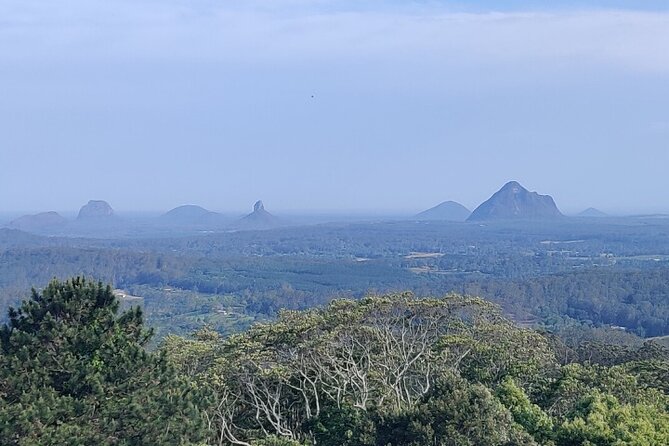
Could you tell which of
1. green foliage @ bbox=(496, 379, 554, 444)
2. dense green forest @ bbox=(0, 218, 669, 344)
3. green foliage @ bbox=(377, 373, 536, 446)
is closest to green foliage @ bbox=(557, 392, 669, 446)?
green foliage @ bbox=(496, 379, 554, 444)

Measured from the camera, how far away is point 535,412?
1277 cm

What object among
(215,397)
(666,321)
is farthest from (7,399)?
(666,321)

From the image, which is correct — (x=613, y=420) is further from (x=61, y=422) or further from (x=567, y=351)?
(x=567, y=351)

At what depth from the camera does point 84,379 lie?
33.3 ft

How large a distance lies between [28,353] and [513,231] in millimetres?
165805

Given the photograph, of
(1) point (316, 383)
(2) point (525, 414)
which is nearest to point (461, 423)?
(2) point (525, 414)

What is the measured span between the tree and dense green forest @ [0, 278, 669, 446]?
0.06 feet

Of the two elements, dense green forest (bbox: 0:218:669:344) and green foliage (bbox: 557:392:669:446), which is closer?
green foliage (bbox: 557:392:669:446)

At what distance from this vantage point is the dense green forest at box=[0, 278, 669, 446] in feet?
33.0

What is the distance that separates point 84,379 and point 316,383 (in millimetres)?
5838

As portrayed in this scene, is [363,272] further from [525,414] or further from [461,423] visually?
[461,423]

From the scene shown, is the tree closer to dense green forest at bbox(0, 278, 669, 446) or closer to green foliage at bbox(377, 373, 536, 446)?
dense green forest at bbox(0, 278, 669, 446)

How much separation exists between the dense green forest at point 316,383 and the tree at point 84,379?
A: 2 cm

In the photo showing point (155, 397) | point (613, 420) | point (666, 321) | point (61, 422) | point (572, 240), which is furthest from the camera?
point (572, 240)
